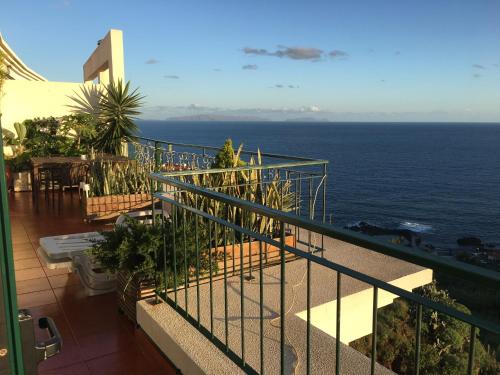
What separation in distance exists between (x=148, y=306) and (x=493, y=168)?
69.8 metres

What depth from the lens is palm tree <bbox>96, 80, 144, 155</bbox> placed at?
9484 millimetres

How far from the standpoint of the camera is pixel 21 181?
898 cm

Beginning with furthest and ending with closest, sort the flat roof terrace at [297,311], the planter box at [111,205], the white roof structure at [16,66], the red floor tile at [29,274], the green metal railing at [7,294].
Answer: the white roof structure at [16,66]
the planter box at [111,205]
the red floor tile at [29,274]
the flat roof terrace at [297,311]
the green metal railing at [7,294]

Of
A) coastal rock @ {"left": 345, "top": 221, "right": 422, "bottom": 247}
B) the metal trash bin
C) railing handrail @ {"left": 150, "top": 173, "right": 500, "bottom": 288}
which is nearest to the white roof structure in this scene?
railing handrail @ {"left": 150, "top": 173, "right": 500, "bottom": 288}

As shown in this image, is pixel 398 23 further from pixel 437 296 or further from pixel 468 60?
pixel 437 296

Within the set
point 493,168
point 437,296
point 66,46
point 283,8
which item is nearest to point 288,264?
point 437,296

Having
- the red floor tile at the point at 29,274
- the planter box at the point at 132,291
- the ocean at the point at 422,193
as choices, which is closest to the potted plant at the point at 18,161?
the red floor tile at the point at 29,274

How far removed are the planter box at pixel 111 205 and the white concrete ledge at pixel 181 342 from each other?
3.56m

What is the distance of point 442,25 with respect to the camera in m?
77.6

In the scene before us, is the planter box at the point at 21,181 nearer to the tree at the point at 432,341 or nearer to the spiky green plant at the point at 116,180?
the spiky green plant at the point at 116,180

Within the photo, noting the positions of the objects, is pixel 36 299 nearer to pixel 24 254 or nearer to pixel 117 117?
pixel 24 254

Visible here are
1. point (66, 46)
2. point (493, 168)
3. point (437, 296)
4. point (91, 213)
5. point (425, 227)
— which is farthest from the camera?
point (493, 168)

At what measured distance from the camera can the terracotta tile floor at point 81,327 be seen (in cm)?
274

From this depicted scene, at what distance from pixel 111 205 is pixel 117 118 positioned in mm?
3567
